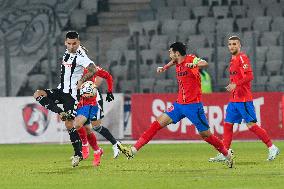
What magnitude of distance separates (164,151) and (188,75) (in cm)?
A: 594

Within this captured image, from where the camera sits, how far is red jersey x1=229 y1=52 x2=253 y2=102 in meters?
15.4

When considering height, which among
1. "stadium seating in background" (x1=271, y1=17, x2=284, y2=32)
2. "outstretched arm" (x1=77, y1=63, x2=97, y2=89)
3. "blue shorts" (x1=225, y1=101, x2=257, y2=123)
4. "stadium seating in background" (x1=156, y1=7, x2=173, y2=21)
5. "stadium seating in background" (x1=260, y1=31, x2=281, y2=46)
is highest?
"stadium seating in background" (x1=156, y1=7, x2=173, y2=21)

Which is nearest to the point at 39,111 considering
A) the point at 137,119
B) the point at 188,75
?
the point at 137,119

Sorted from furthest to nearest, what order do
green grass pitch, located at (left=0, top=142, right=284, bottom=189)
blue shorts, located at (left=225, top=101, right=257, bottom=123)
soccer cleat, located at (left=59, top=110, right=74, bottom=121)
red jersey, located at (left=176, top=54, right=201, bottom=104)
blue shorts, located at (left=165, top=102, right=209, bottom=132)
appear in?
blue shorts, located at (left=225, top=101, right=257, bottom=123)
soccer cleat, located at (left=59, top=110, right=74, bottom=121)
red jersey, located at (left=176, top=54, right=201, bottom=104)
blue shorts, located at (left=165, top=102, right=209, bottom=132)
green grass pitch, located at (left=0, top=142, right=284, bottom=189)

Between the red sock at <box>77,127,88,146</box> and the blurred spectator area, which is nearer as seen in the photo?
the red sock at <box>77,127,88,146</box>

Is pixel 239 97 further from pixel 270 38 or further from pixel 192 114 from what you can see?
pixel 270 38

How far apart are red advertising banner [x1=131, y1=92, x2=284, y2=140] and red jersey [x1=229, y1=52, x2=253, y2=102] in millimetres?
8001

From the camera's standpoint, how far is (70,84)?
1439cm

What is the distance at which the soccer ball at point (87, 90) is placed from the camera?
14258 mm

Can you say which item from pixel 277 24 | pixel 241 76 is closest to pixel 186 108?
pixel 241 76

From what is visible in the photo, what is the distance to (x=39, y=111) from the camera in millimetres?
24078

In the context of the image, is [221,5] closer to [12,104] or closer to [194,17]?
[194,17]

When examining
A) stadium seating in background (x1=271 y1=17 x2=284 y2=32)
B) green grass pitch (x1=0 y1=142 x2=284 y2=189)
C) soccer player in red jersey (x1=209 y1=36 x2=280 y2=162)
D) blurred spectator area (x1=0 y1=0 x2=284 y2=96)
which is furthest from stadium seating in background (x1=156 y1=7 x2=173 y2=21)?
soccer player in red jersey (x1=209 y1=36 x2=280 y2=162)

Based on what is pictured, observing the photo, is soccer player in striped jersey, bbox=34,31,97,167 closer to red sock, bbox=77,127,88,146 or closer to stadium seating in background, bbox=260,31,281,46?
red sock, bbox=77,127,88,146
